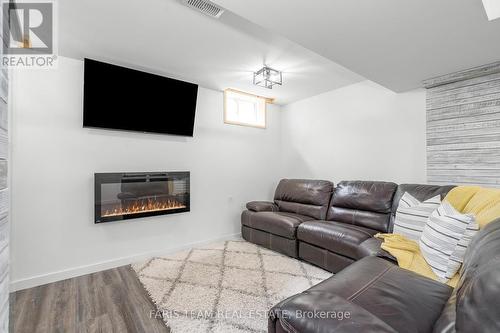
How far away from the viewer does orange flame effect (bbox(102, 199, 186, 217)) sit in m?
2.72

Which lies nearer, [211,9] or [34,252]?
[211,9]

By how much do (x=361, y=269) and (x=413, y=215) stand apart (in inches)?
38.5

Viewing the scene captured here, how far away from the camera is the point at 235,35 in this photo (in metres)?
2.11

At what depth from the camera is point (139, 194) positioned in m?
2.90

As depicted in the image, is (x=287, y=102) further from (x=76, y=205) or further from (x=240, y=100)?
(x=76, y=205)

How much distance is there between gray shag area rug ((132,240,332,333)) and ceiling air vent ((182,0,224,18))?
236 cm

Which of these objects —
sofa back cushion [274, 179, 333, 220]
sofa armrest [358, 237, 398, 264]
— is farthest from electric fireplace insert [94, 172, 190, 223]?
sofa armrest [358, 237, 398, 264]

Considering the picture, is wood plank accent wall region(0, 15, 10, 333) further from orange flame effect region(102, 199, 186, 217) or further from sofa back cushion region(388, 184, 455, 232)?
sofa back cushion region(388, 184, 455, 232)

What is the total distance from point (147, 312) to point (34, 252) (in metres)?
1.45

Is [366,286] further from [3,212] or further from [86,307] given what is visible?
[86,307]

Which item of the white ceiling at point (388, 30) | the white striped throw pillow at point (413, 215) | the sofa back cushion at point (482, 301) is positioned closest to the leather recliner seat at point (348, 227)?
the white striped throw pillow at point (413, 215)

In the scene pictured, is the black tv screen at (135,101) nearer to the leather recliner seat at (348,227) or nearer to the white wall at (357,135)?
the white wall at (357,135)

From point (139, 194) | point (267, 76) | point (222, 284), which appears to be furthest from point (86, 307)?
point (267, 76)

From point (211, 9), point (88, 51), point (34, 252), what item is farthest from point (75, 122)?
point (211, 9)
